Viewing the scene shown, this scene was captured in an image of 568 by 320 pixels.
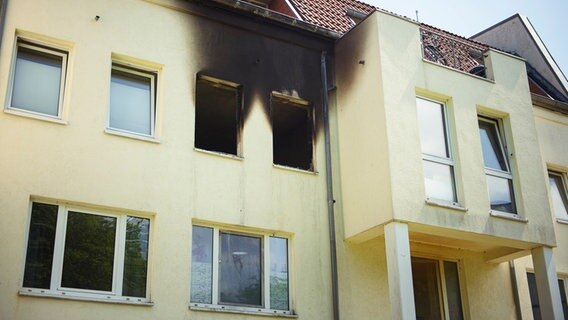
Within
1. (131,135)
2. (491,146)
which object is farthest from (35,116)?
(491,146)

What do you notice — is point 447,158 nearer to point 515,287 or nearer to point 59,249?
point 515,287

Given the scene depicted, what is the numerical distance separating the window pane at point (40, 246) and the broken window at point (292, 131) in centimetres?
469

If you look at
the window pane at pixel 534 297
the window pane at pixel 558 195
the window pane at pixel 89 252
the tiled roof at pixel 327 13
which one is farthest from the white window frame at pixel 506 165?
the window pane at pixel 89 252

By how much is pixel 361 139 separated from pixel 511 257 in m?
3.96

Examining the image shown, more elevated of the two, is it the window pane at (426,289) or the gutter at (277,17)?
the gutter at (277,17)

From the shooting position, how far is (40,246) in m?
10.5

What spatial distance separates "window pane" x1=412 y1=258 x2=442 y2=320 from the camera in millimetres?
14109

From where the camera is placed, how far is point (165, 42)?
12.7 metres

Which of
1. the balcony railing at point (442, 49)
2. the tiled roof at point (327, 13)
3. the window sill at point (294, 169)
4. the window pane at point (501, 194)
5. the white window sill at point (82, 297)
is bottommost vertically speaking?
the white window sill at point (82, 297)

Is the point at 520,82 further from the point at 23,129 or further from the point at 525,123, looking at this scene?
the point at 23,129

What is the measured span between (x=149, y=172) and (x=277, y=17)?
14.0ft

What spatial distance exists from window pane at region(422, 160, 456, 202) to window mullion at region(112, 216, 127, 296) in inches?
208

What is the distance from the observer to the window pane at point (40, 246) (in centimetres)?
1025

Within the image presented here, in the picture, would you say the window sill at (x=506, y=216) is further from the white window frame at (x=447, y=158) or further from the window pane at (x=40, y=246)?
the window pane at (x=40, y=246)
